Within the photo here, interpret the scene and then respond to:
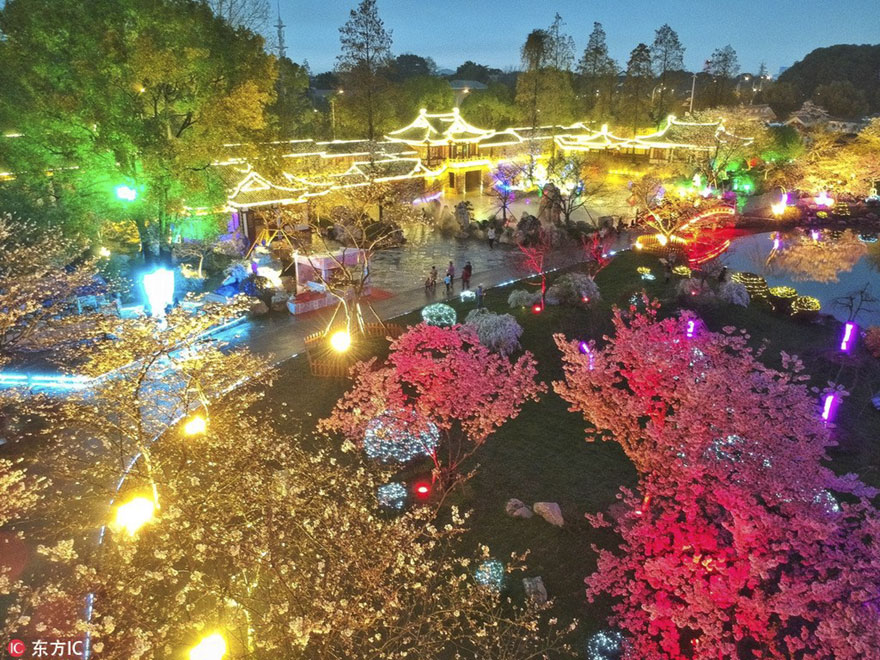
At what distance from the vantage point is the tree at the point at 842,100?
237ft

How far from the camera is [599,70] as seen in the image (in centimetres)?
6200

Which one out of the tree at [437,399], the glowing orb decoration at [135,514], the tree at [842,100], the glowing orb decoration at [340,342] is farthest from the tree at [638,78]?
the glowing orb decoration at [135,514]

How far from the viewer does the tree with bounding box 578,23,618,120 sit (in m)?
60.5

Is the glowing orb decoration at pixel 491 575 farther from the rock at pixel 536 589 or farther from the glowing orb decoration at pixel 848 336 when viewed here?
the glowing orb decoration at pixel 848 336

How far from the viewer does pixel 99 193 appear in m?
20.4

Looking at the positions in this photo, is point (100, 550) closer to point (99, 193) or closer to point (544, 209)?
point (99, 193)

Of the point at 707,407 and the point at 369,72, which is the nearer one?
the point at 707,407

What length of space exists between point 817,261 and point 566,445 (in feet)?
86.5

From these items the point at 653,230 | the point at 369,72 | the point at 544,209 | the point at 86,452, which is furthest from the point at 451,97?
the point at 86,452

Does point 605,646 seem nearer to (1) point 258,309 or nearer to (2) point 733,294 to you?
(1) point 258,309

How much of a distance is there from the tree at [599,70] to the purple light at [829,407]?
162ft

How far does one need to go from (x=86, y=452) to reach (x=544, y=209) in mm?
29776

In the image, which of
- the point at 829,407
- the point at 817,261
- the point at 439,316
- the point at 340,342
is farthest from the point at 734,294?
the point at 340,342

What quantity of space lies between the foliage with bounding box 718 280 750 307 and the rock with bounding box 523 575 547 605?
16611 mm
